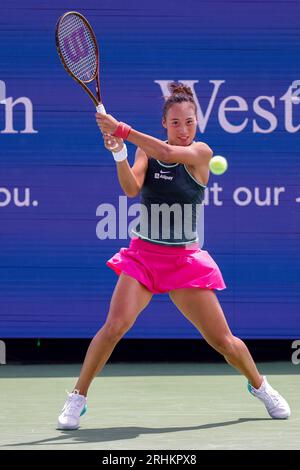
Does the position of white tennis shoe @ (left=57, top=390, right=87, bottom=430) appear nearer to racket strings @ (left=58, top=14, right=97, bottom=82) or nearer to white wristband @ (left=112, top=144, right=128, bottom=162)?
white wristband @ (left=112, top=144, right=128, bottom=162)

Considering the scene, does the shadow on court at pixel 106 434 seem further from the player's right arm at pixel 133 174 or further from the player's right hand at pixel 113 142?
the player's right hand at pixel 113 142

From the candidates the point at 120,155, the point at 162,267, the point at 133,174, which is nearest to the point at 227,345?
the point at 162,267

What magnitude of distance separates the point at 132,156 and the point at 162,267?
8.05ft

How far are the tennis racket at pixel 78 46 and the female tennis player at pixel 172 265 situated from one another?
458 mm

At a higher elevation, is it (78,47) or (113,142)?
(78,47)

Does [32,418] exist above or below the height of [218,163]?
below

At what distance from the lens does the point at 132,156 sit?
28.4 feet

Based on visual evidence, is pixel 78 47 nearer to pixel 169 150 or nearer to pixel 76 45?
pixel 76 45

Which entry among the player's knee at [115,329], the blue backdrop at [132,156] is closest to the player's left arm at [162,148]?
the player's knee at [115,329]

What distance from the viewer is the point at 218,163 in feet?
23.3

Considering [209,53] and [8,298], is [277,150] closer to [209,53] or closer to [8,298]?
[209,53]

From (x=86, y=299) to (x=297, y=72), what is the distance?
2140 mm

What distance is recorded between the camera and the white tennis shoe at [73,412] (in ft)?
20.2
